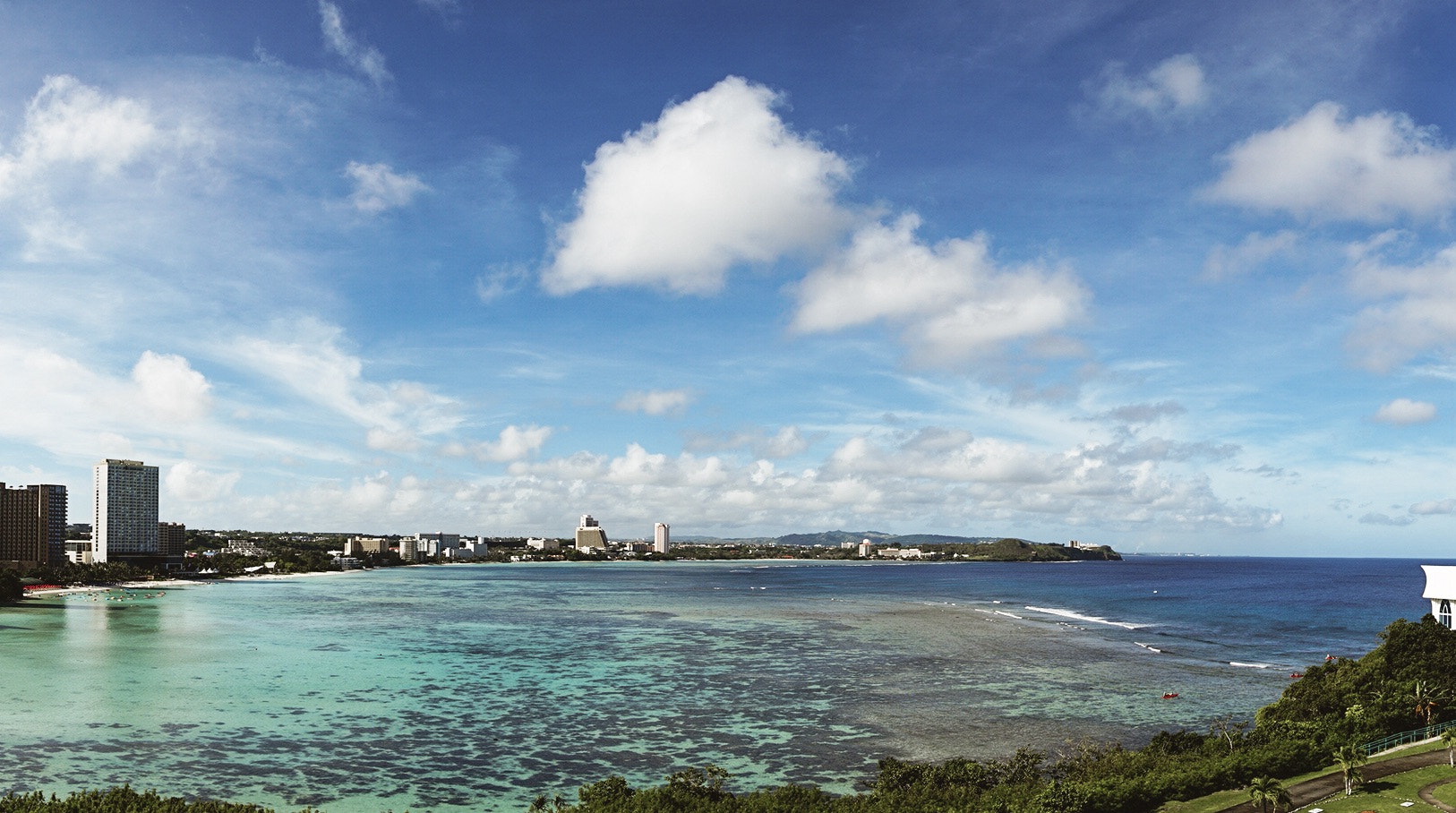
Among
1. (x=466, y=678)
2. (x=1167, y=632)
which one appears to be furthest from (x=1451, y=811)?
(x=1167, y=632)

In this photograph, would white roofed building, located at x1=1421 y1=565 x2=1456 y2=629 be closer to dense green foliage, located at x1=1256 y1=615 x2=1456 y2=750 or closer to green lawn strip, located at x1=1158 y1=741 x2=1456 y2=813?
dense green foliage, located at x1=1256 y1=615 x2=1456 y2=750

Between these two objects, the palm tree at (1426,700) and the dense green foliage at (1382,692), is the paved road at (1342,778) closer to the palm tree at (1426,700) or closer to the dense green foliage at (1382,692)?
the dense green foliage at (1382,692)

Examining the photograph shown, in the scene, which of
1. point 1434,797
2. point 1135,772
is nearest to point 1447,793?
point 1434,797

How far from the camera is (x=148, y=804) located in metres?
27.6

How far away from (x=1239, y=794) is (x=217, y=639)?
93617mm

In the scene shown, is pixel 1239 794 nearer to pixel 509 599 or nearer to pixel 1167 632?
pixel 1167 632

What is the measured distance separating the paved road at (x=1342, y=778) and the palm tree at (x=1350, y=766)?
1.49 ft

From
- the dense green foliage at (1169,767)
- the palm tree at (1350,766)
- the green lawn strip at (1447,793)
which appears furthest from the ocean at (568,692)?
the green lawn strip at (1447,793)

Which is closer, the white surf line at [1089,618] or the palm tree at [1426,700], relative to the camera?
the palm tree at [1426,700]

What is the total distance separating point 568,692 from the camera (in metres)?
62.9

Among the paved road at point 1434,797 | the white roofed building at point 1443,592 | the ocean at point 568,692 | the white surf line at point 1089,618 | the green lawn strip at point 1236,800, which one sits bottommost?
the white surf line at point 1089,618

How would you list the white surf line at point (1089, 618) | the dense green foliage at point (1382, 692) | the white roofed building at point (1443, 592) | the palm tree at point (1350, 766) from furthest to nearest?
the white surf line at point (1089, 618) < the white roofed building at point (1443, 592) < the dense green foliage at point (1382, 692) < the palm tree at point (1350, 766)

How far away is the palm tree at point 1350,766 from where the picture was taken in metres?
32.2

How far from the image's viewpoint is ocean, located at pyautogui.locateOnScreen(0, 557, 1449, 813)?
42344 millimetres
